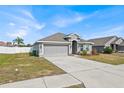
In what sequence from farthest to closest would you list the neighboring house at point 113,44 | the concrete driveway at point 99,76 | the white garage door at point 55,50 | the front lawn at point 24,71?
the neighboring house at point 113,44, the white garage door at point 55,50, the front lawn at point 24,71, the concrete driveway at point 99,76

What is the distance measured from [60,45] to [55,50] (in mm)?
1238

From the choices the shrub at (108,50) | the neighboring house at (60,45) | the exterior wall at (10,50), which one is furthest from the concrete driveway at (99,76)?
the exterior wall at (10,50)

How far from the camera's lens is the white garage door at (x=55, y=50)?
66.8 feet

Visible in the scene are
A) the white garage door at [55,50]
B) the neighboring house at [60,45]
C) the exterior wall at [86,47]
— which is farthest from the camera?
the exterior wall at [86,47]

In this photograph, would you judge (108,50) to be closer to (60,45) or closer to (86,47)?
(86,47)

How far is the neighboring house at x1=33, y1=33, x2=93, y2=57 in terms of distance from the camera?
66.2 ft

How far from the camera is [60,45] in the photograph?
70.1 ft

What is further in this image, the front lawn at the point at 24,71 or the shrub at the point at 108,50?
the shrub at the point at 108,50

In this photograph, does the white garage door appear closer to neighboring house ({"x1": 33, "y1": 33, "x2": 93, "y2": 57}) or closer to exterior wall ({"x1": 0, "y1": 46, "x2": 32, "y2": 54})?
neighboring house ({"x1": 33, "y1": 33, "x2": 93, "y2": 57})

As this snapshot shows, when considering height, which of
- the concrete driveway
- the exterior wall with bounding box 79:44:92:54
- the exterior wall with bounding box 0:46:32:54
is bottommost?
the concrete driveway

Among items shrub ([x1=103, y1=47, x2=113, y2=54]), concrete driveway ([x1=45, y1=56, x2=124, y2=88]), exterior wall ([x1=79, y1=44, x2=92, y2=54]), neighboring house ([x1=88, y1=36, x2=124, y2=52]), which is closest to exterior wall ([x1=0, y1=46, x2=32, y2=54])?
exterior wall ([x1=79, y1=44, x2=92, y2=54])

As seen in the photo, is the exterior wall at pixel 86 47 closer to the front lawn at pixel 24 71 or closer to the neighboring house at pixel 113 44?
the neighboring house at pixel 113 44

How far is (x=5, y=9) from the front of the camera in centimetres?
1169
